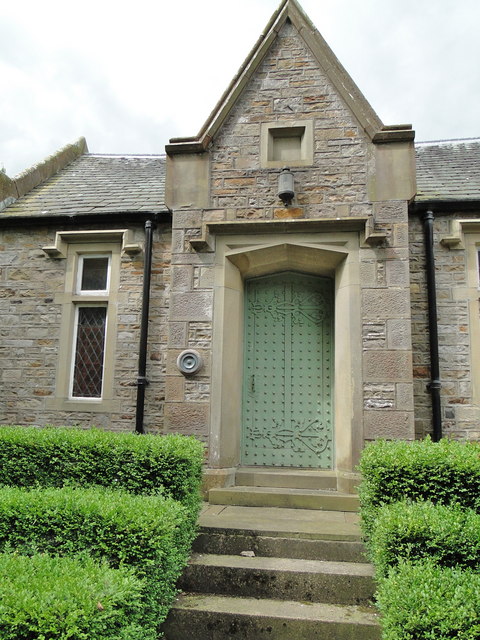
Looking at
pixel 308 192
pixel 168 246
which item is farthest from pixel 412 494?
pixel 168 246

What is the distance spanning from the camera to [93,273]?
8.27 meters

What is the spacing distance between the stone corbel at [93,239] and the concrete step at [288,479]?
11.8 feet

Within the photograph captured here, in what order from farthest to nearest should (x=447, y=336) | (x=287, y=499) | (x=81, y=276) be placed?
(x=81, y=276), (x=447, y=336), (x=287, y=499)

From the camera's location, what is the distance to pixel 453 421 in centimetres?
694

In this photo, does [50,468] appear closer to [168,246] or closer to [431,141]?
[168,246]

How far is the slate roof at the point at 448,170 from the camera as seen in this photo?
7.71 metres

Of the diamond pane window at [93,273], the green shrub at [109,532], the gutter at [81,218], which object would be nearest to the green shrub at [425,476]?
the green shrub at [109,532]

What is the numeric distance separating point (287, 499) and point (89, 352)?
12.3 feet

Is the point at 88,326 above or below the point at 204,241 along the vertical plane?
below

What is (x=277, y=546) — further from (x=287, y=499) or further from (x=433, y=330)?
(x=433, y=330)

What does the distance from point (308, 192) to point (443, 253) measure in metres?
2.13

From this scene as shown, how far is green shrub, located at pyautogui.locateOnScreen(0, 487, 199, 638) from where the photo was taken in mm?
3617

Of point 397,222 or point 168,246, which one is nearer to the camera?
point 397,222

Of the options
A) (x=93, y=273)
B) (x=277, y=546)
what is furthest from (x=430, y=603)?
(x=93, y=273)
